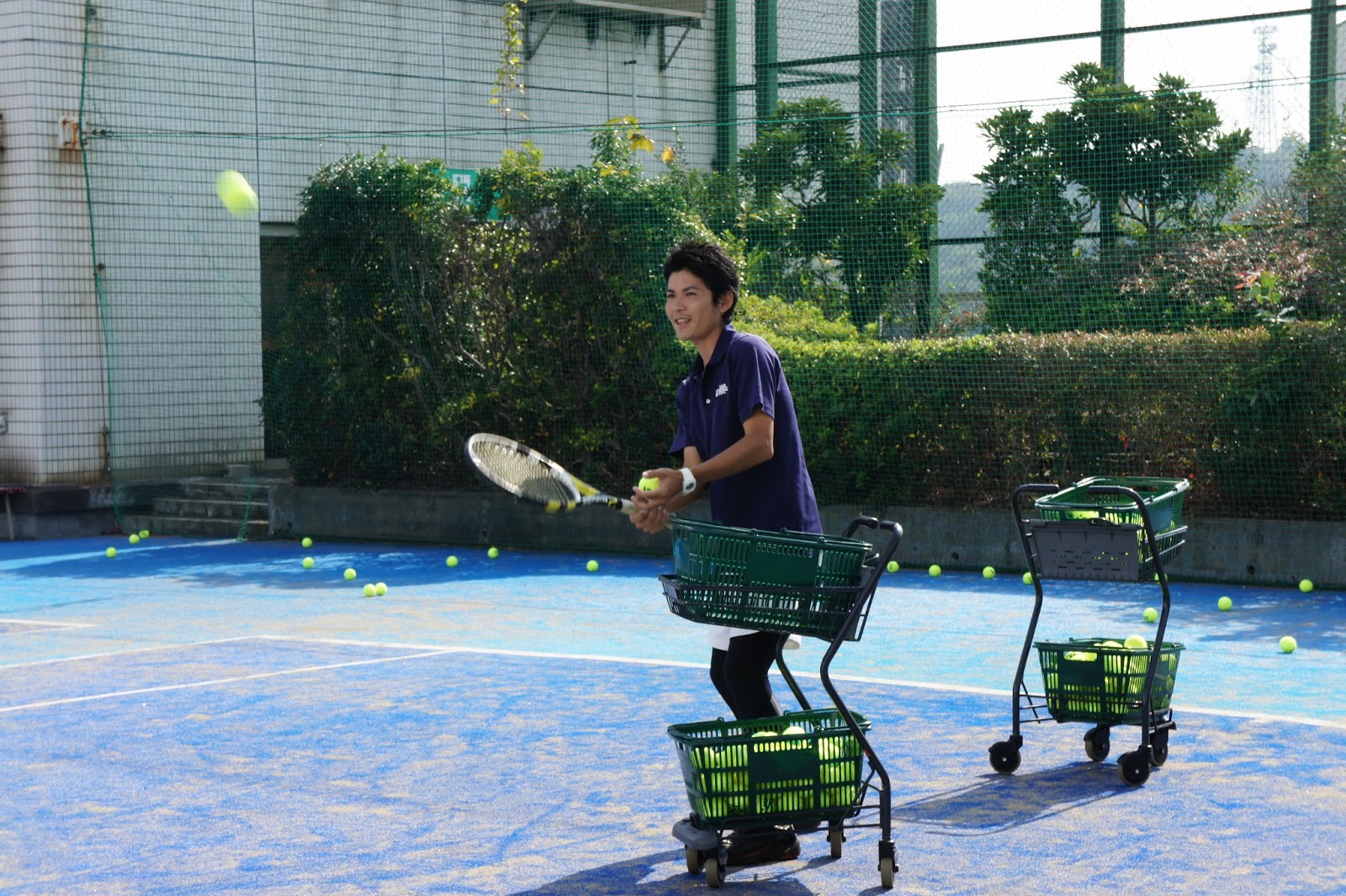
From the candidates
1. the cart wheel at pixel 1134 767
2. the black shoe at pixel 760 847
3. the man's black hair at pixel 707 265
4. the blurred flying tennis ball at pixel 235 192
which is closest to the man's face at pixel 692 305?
the man's black hair at pixel 707 265

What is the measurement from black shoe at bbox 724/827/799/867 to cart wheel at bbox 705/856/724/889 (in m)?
0.04

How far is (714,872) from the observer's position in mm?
4961

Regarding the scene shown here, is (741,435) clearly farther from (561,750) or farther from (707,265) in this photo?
(561,750)

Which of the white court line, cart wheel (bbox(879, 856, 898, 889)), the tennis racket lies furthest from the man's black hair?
the white court line

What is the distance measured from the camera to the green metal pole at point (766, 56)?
1958cm

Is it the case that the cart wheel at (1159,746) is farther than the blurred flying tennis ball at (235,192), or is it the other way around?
the blurred flying tennis ball at (235,192)

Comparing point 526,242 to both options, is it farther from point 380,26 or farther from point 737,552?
point 737,552

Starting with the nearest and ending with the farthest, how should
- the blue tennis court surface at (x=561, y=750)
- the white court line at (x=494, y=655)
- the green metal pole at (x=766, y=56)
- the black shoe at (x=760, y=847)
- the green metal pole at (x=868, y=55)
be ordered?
the black shoe at (x=760, y=847)
the blue tennis court surface at (x=561, y=750)
the white court line at (x=494, y=655)
the green metal pole at (x=868, y=55)
the green metal pole at (x=766, y=56)

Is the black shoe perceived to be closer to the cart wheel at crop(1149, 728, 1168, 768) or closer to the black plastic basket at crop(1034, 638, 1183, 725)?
the black plastic basket at crop(1034, 638, 1183, 725)

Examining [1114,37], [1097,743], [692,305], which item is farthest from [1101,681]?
[1114,37]

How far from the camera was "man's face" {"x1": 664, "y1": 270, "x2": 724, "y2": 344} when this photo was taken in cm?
521

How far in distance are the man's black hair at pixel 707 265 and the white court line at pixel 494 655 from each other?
331 cm

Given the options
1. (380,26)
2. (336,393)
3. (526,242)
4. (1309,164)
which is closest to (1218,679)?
(1309,164)

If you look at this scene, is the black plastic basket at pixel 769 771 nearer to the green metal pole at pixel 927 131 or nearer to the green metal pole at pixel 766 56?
the green metal pole at pixel 927 131
